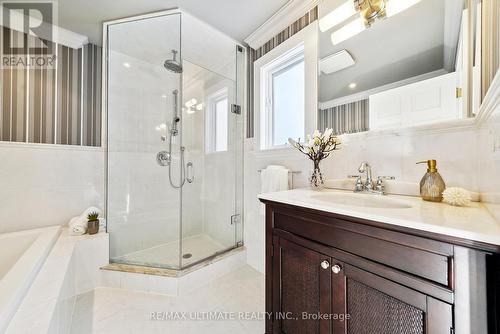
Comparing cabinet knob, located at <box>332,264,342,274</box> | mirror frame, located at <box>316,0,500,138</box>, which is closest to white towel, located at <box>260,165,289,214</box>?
mirror frame, located at <box>316,0,500,138</box>

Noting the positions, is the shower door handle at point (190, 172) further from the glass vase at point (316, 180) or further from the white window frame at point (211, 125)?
the glass vase at point (316, 180)

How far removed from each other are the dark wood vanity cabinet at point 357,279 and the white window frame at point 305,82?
863 mm

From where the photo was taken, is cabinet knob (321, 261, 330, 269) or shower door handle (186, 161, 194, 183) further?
shower door handle (186, 161, 194, 183)

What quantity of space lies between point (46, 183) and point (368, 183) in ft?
8.41

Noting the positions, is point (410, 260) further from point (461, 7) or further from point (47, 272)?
point (47, 272)

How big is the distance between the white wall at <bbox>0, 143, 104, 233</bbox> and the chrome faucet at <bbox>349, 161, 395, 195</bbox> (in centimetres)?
229

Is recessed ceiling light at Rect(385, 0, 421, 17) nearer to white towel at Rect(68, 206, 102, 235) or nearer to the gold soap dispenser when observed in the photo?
the gold soap dispenser

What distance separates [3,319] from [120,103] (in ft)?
6.11

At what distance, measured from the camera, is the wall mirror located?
0.86m

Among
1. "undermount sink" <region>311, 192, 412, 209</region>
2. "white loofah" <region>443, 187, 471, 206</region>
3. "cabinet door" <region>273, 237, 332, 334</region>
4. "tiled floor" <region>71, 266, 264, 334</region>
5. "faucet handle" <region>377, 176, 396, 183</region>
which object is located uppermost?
"faucet handle" <region>377, 176, 396, 183</region>

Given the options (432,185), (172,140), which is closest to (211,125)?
(172,140)

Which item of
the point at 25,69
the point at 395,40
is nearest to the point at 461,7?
the point at 395,40

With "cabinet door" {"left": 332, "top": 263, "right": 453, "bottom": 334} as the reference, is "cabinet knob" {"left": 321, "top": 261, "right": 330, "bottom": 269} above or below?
above

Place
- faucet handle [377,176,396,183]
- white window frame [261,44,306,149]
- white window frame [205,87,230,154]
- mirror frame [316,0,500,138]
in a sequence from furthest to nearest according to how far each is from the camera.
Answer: white window frame [205,87,230,154] < white window frame [261,44,306,149] < faucet handle [377,176,396,183] < mirror frame [316,0,500,138]
